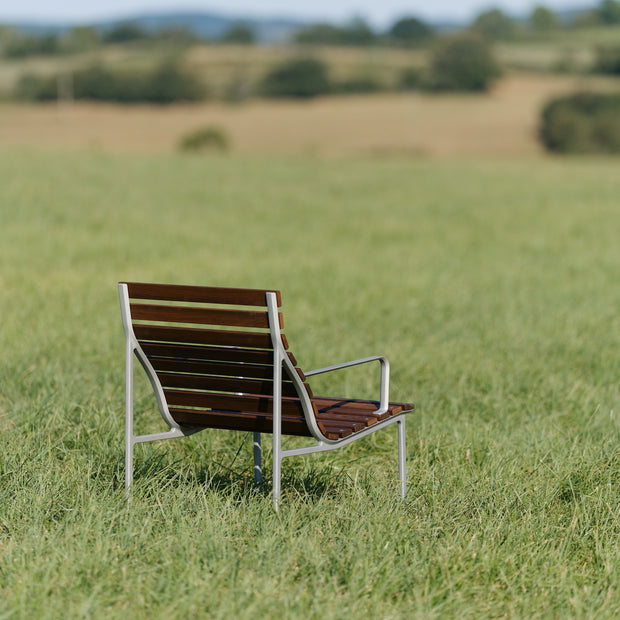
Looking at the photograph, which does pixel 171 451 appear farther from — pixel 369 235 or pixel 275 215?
pixel 275 215

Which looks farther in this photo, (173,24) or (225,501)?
(173,24)

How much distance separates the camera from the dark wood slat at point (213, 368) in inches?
149

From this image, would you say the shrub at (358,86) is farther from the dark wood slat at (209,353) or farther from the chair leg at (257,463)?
the dark wood slat at (209,353)

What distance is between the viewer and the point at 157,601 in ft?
10.4

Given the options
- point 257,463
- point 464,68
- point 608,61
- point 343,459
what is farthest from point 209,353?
point 608,61

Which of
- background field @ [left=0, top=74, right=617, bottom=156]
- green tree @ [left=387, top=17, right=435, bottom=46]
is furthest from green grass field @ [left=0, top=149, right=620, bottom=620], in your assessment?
green tree @ [left=387, top=17, right=435, bottom=46]

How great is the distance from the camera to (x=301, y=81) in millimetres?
92875

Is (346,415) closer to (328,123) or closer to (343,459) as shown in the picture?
(343,459)

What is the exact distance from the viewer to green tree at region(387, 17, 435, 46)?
142125 mm

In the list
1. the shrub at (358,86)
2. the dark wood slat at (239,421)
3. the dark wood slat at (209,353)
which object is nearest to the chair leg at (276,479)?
the dark wood slat at (239,421)

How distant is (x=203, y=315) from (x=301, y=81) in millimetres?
91635

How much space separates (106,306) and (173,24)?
12742 centimetres

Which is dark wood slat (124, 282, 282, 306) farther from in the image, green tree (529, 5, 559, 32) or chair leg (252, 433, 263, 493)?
green tree (529, 5, 559, 32)

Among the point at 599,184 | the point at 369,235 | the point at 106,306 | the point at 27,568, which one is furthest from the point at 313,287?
the point at 599,184
